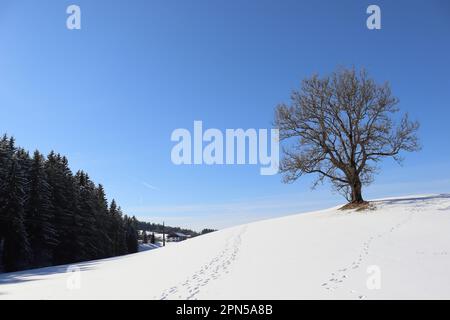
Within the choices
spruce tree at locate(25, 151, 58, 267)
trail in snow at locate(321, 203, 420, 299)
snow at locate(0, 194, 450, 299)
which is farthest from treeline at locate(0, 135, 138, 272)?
trail in snow at locate(321, 203, 420, 299)

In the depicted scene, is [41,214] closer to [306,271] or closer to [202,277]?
[202,277]

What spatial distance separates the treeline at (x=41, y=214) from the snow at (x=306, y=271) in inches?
888

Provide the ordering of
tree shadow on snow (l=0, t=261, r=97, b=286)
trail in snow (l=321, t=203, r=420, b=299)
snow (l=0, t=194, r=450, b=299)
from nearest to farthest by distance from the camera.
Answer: snow (l=0, t=194, r=450, b=299)
trail in snow (l=321, t=203, r=420, b=299)
tree shadow on snow (l=0, t=261, r=97, b=286)

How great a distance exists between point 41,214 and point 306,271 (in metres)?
35.1

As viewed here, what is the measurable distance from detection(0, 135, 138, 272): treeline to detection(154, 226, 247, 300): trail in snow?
1035 inches

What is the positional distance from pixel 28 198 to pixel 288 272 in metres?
34.8

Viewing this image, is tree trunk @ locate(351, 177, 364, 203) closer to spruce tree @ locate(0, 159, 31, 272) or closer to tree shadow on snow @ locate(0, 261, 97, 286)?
tree shadow on snow @ locate(0, 261, 97, 286)

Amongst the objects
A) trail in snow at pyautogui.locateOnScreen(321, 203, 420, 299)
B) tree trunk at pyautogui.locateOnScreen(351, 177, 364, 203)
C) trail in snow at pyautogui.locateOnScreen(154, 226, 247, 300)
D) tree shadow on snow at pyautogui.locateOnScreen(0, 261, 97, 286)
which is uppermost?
tree trunk at pyautogui.locateOnScreen(351, 177, 364, 203)

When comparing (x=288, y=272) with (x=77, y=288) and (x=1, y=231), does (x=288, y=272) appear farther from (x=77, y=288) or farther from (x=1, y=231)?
(x=1, y=231)

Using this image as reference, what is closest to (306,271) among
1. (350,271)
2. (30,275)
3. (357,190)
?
(350,271)

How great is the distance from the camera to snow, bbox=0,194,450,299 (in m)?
9.16

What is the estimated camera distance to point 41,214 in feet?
123

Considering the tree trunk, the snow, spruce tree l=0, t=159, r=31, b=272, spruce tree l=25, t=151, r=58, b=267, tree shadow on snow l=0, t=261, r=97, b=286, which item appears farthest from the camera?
spruce tree l=25, t=151, r=58, b=267
